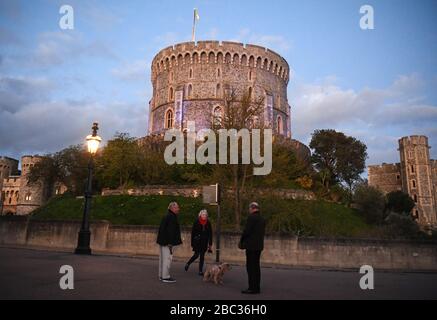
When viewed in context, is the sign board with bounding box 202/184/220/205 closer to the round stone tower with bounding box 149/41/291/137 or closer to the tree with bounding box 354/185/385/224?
the tree with bounding box 354/185/385/224

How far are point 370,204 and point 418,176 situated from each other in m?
48.2

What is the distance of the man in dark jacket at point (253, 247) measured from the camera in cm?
680

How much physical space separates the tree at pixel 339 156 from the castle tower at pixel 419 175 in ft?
112

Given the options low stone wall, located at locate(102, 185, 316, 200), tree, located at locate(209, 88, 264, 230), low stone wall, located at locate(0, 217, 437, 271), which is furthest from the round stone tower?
low stone wall, located at locate(0, 217, 437, 271)

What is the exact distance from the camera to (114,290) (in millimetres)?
6273

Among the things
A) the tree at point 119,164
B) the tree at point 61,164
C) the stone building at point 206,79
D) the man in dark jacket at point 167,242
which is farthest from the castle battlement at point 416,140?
the man in dark jacket at point 167,242

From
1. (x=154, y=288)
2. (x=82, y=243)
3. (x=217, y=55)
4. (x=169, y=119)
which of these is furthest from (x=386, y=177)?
(x=154, y=288)

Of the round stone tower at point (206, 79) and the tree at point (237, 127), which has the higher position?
the round stone tower at point (206, 79)

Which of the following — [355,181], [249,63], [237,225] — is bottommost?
[237,225]

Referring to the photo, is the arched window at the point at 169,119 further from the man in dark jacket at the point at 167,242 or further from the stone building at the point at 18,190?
the man in dark jacket at the point at 167,242

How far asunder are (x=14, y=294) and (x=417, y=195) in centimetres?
8312

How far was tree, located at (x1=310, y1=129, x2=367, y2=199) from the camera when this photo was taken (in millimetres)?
45500
